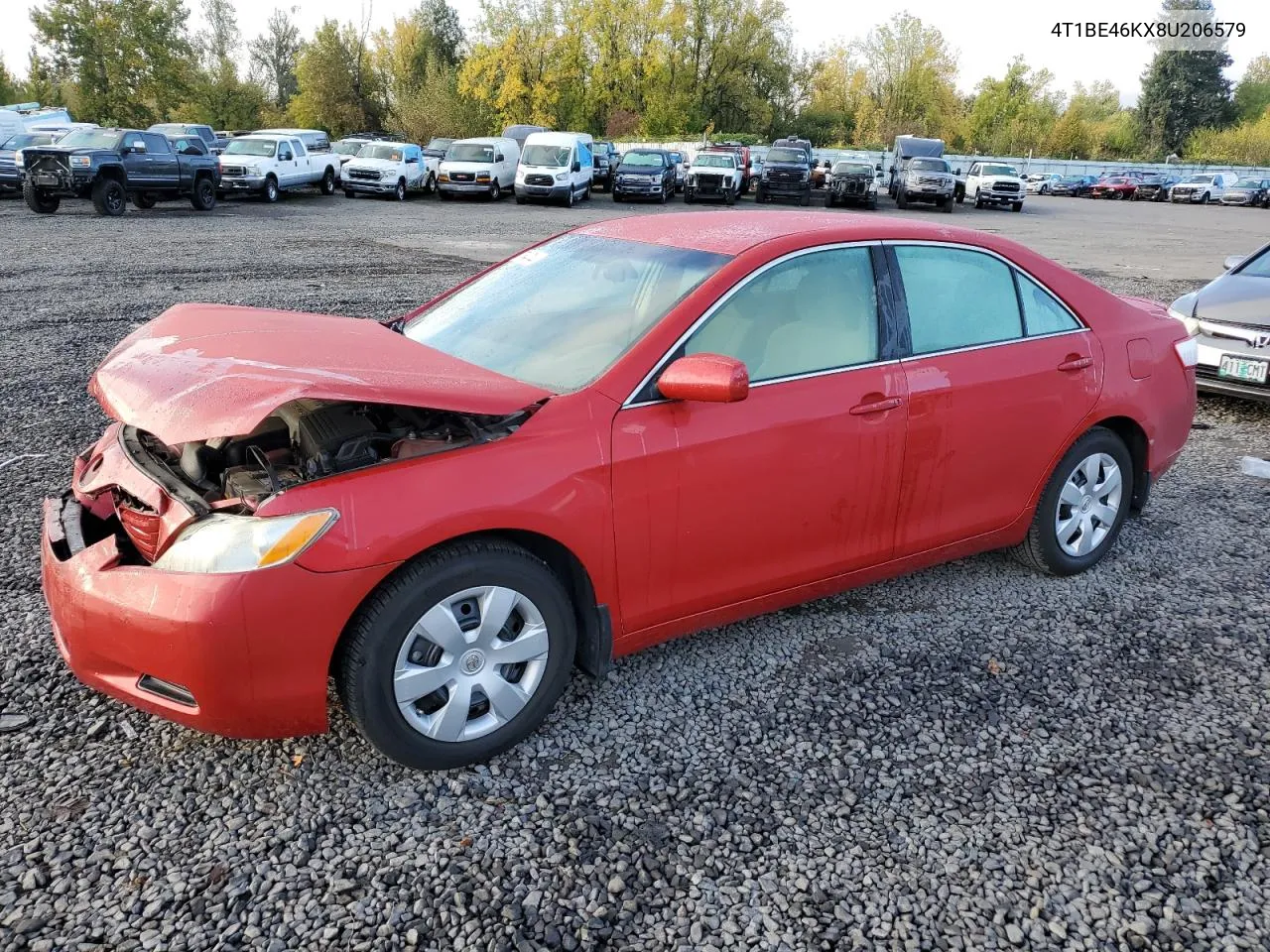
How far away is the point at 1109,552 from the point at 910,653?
1590mm

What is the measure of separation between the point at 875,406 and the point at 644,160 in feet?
91.8

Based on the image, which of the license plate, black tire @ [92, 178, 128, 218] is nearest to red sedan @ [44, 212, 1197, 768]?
the license plate

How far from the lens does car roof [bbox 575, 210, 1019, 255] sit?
11.6ft

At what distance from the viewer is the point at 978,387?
3.76 m

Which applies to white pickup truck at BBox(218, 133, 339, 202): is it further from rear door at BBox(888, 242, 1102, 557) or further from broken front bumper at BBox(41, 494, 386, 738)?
broken front bumper at BBox(41, 494, 386, 738)

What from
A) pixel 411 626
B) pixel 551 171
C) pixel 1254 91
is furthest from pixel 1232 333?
pixel 1254 91

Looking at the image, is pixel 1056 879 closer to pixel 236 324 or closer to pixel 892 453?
pixel 892 453

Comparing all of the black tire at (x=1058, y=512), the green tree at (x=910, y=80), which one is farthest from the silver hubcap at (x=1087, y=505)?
the green tree at (x=910, y=80)

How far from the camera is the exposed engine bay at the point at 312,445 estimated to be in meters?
2.79

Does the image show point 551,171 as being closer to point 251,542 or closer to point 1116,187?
point 251,542

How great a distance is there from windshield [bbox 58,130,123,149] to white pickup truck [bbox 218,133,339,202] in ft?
11.7

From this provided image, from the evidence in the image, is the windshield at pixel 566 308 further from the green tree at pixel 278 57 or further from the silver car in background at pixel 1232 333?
the green tree at pixel 278 57

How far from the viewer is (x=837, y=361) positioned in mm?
3492

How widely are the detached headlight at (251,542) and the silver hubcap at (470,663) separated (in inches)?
15.9
